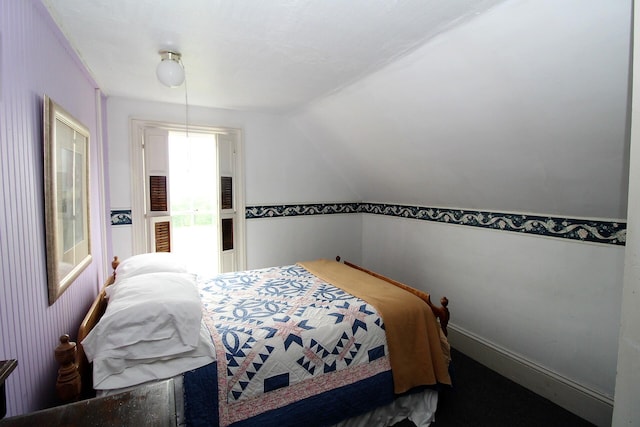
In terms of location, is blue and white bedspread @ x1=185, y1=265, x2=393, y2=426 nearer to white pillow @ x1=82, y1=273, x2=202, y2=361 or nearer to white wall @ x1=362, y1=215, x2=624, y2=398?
white pillow @ x1=82, y1=273, x2=202, y2=361

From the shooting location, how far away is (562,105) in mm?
1756

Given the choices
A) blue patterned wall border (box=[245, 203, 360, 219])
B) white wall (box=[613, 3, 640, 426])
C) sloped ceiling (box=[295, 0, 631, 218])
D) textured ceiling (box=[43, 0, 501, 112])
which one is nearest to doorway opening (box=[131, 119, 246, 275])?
blue patterned wall border (box=[245, 203, 360, 219])

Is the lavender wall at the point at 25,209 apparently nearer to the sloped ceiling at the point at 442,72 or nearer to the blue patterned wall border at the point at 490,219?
the sloped ceiling at the point at 442,72

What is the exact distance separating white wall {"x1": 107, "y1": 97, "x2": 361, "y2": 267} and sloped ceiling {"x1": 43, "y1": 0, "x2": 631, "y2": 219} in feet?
1.12

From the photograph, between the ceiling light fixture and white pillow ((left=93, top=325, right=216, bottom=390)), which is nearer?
white pillow ((left=93, top=325, right=216, bottom=390))

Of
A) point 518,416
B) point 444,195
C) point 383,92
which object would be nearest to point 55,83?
point 383,92

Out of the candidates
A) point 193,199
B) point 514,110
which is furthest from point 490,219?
point 193,199

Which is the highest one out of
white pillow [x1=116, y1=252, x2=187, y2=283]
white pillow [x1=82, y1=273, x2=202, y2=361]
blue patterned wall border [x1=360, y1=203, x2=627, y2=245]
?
blue patterned wall border [x1=360, y1=203, x2=627, y2=245]

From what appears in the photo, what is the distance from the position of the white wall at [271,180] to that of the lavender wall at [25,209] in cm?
154

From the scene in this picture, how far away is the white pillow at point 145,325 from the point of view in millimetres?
1474

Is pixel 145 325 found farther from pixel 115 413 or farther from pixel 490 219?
pixel 490 219

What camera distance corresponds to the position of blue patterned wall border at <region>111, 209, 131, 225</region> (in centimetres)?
312

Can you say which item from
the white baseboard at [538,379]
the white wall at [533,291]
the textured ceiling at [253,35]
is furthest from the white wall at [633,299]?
the white baseboard at [538,379]

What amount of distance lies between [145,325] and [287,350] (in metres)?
0.73
